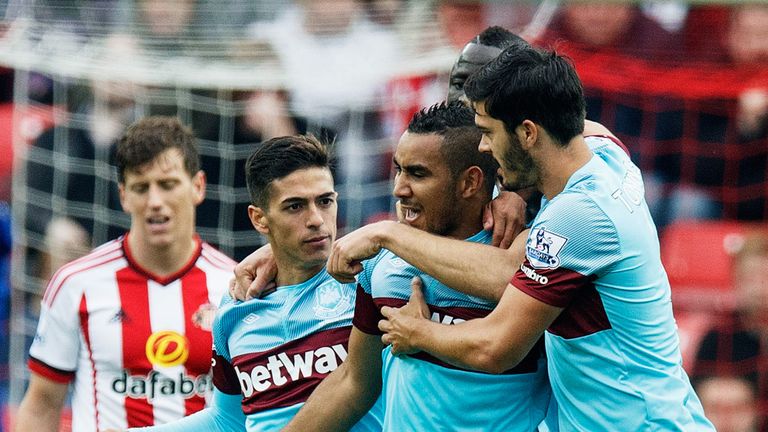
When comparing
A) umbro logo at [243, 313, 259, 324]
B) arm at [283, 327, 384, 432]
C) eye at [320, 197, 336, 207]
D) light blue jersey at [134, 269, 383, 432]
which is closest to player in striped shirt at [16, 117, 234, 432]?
light blue jersey at [134, 269, 383, 432]

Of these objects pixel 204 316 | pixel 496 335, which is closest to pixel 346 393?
pixel 496 335

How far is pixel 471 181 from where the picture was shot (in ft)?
12.3

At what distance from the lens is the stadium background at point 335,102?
779 cm

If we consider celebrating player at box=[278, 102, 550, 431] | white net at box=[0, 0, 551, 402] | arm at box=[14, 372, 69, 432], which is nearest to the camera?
celebrating player at box=[278, 102, 550, 431]

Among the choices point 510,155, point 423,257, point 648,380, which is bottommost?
point 648,380

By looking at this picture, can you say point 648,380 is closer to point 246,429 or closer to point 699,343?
point 246,429

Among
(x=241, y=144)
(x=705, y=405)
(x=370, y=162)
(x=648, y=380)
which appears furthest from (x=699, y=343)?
(x=648, y=380)

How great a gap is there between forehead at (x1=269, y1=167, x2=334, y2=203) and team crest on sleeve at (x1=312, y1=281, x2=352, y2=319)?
0.32 m

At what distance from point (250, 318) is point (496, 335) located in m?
1.19

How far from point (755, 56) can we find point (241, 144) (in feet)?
10.4

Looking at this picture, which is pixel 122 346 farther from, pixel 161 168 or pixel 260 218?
pixel 260 218

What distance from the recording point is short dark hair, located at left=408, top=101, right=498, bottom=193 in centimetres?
372

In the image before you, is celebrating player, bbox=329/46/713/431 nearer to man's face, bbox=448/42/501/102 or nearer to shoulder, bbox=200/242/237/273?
man's face, bbox=448/42/501/102

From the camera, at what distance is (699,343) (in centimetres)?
769
